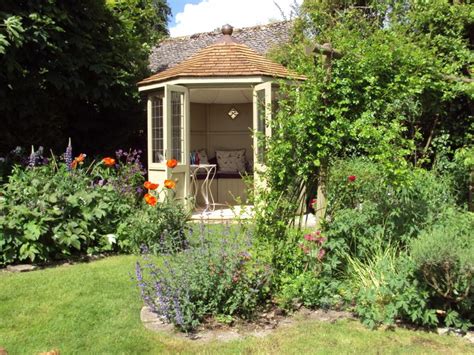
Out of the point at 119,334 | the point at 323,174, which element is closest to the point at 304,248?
the point at 323,174

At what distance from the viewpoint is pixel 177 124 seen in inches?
322

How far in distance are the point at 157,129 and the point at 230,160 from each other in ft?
11.0

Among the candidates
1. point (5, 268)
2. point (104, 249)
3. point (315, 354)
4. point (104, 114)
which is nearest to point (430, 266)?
→ point (315, 354)

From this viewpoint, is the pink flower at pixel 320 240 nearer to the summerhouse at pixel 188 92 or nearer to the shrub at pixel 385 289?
the shrub at pixel 385 289

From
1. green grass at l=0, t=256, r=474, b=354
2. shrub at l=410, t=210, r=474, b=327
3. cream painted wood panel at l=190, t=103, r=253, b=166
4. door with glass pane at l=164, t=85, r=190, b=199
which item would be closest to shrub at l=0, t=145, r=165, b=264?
green grass at l=0, t=256, r=474, b=354

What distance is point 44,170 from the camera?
19.8 ft

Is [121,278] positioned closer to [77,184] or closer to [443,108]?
[77,184]

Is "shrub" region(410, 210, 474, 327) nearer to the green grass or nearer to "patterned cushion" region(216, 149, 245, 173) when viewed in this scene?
the green grass

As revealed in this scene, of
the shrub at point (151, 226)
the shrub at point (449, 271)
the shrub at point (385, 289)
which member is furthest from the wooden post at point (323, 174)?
the shrub at point (151, 226)

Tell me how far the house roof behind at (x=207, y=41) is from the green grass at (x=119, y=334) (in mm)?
10106

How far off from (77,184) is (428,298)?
439cm

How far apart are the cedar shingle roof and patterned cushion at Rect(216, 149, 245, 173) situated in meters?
3.23

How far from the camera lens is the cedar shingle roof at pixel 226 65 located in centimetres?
788

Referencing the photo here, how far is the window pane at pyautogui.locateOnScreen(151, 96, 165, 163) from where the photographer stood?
8.31m
